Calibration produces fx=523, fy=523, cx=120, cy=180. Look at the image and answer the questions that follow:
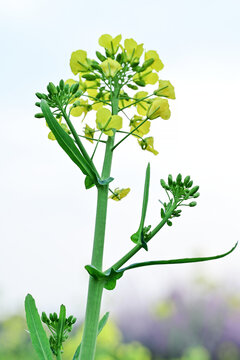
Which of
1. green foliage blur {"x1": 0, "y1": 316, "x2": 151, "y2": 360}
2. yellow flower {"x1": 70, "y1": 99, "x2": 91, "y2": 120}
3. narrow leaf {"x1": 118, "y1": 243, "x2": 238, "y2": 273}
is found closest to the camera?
narrow leaf {"x1": 118, "y1": 243, "x2": 238, "y2": 273}

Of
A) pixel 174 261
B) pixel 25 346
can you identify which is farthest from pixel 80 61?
pixel 25 346

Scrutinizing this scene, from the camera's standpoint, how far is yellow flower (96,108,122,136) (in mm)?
1224

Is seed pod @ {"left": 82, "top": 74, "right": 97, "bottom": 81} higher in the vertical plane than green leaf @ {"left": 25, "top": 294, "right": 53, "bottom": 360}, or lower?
higher

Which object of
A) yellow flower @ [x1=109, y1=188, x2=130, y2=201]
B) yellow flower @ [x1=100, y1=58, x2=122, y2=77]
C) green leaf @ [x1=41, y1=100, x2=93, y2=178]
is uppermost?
yellow flower @ [x1=100, y1=58, x2=122, y2=77]

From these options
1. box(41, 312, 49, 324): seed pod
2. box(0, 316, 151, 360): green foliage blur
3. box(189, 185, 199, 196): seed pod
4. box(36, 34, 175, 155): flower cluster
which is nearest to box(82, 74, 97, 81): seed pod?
box(36, 34, 175, 155): flower cluster

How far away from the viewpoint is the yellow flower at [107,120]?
4.01 ft

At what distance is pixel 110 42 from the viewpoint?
1302 millimetres

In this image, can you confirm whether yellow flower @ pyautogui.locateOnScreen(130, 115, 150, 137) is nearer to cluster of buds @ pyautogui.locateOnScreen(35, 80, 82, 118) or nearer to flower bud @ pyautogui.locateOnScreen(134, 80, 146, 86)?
flower bud @ pyautogui.locateOnScreen(134, 80, 146, 86)

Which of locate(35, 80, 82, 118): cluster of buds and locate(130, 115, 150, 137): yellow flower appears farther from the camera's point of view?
locate(130, 115, 150, 137): yellow flower

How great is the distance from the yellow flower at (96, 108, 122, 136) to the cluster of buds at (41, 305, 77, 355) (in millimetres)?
441

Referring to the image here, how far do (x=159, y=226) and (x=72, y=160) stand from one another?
0.80 feet

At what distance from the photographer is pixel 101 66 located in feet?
4.11

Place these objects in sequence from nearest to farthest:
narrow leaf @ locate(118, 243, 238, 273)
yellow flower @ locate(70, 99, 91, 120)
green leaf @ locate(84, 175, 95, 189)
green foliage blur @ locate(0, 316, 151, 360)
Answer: narrow leaf @ locate(118, 243, 238, 273) → green leaf @ locate(84, 175, 95, 189) → yellow flower @ locate(70, 99, 91, 120) → green foliage blur @ locate(0, 316, 151, 360)

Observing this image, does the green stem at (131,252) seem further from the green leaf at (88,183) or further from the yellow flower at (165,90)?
the yellow flower at (165,90)
